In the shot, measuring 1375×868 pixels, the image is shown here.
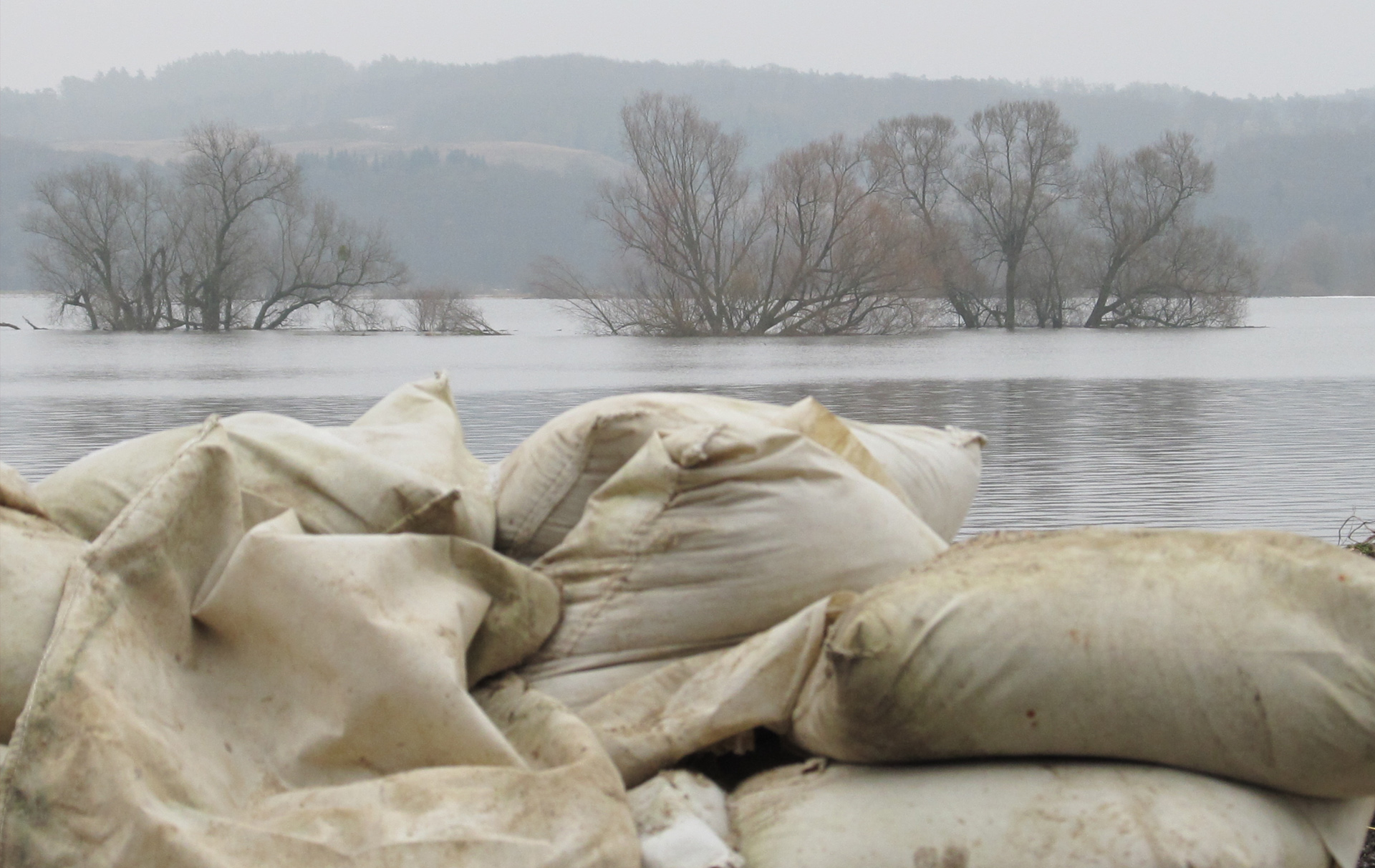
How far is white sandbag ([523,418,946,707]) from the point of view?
1.60m

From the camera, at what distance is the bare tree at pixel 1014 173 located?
2888 centimetres

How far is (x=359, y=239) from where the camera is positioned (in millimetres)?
28969

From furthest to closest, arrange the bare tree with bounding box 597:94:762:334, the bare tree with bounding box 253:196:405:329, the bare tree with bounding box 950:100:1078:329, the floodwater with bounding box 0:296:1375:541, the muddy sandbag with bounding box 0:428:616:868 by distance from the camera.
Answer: the bare tree with bounding box 950:100:1078:329 < the bare tree with bounding box 253:196:405:329 < the bare tree with bounding box 597:94:762:334 < the floodwater with bounding box 0:296:1375:541 < the muddy sandbag with bounding box 0:428:616:868

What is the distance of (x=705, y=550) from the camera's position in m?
1.61

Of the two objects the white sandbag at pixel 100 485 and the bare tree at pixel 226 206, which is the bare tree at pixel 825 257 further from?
the white sandbag at pixel 100 485

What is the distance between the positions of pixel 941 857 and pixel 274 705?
70 cm

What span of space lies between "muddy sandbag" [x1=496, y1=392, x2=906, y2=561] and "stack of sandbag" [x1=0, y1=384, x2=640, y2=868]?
0.24 meters

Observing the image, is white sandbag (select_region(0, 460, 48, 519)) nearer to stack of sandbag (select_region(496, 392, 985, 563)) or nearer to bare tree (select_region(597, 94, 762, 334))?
stack of sandbag (select_region(496, 392, 985, 563))

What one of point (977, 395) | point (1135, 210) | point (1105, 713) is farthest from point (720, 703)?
point (1135, 210)

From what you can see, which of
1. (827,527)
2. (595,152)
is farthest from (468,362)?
(595,152)

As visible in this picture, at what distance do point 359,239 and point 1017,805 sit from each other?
29.2m

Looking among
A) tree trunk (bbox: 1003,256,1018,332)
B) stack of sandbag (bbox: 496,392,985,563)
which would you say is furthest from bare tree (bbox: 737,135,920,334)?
stack of sandbag (bbox: 496,392,985,563)

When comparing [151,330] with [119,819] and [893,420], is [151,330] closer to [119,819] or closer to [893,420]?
[893,420]

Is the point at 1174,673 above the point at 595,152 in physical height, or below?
below
